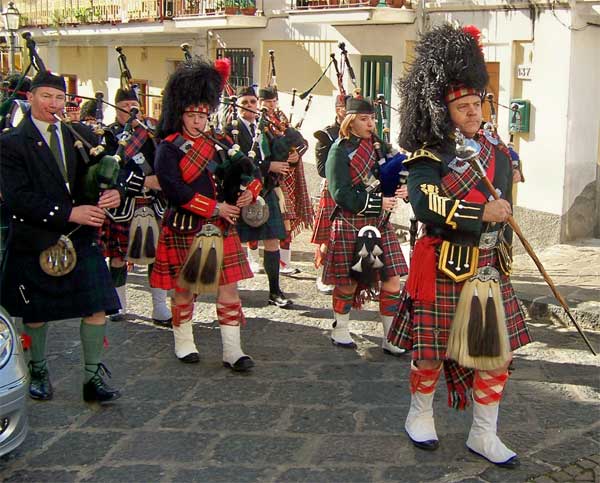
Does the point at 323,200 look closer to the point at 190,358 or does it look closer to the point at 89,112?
the point at 190,358

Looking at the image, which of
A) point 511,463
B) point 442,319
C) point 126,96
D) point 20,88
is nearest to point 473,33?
point 442,319

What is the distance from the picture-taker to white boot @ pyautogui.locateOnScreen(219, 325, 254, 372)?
5777 millimetres

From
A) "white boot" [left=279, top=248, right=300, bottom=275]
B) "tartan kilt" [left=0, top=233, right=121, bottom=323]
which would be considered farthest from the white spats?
"white boot" [left=279, top=248, right=300, bottom=275]

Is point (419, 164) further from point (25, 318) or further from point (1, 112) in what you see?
point (1, 112)

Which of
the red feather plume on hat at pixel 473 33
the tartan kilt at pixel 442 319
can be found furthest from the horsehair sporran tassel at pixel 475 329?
the red feather plume on hat at pixel 473 33

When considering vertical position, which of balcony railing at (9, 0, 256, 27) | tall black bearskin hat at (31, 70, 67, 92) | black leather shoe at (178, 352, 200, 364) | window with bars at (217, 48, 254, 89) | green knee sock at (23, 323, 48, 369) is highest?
balcony railing at (9, 0, 256, 27)

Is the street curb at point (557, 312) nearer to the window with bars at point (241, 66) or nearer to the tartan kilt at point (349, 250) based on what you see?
the tartan kilt at point (349, 250)

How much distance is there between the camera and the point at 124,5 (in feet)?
62.6

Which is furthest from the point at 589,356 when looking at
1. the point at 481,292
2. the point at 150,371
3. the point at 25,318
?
the point at 25,318

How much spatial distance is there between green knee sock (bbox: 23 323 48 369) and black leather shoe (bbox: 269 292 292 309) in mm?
2608

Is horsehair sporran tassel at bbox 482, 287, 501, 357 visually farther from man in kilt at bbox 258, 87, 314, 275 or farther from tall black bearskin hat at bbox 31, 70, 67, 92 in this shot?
man in kilt at bbox 258, 87, 314, 275

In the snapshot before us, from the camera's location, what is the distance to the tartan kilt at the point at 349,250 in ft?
20.0

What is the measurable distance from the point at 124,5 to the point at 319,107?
764 cm

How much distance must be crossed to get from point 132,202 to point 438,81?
329 cm
